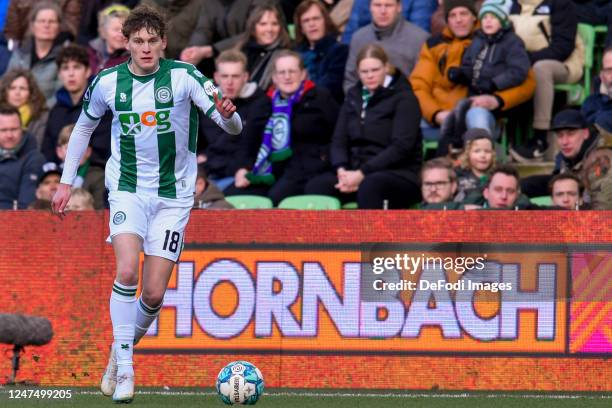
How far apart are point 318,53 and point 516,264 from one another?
14.2ft

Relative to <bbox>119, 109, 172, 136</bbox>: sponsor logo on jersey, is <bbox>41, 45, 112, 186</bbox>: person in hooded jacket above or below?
above

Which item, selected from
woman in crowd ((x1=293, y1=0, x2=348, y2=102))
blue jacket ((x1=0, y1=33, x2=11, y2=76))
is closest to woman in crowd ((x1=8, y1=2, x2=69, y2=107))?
blue jacket ((x1=0, y1=33, x2=11, y2=76))

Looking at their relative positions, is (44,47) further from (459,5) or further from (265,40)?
(459,5)

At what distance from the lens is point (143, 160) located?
8586mm

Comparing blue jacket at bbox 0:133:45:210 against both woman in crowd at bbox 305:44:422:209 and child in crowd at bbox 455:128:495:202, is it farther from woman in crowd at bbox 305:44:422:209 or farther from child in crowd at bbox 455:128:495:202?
child in crowd at bbox 455:128:495:202

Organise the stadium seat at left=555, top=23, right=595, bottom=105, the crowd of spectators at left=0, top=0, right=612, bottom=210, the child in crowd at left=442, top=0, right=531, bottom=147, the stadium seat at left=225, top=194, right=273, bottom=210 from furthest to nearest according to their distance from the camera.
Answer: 1. the stadium seat at left=555, top=23, right=595, bottom=105
2. the child in crowd at left=442, top=0, right=531, bottom=147
3. the stadium seat at left=225, top=194, right=273, bottom=210
4. the crowd of spectators at left=0, top=0, right=612, bottom=210

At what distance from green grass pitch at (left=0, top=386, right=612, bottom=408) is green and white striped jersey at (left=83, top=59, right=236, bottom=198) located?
134cm

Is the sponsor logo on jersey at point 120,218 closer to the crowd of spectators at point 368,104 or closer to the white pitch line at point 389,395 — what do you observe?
the white pitch line at point 389,395

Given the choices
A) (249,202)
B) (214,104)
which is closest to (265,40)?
(249,202)

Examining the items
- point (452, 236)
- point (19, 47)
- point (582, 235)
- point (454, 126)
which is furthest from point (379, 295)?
point (19, 47)

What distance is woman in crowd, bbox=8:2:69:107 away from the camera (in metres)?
14.5

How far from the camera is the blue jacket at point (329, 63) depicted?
13.2 meters

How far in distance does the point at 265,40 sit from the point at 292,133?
1.35 m

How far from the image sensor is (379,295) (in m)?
9.84
